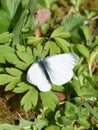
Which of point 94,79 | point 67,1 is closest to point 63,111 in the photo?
point 94,79

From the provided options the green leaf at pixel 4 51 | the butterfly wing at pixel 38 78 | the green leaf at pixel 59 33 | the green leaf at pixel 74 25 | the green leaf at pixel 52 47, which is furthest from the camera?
the green leaf at pixel 74 25

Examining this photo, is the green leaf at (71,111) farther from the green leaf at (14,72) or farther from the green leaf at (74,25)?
the green leaf at (74,25)

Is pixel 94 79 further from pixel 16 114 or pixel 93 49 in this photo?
pixel 16 114

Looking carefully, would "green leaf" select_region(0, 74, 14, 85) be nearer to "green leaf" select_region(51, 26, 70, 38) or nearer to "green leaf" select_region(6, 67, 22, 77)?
"green leaf" select_region(6, 67, 22, 77)

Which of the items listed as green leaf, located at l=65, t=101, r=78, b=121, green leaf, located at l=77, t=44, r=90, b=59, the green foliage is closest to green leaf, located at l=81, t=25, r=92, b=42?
the green foliage

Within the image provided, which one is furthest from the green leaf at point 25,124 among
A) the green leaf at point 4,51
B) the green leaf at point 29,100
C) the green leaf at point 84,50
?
the green leaf at point 84,50

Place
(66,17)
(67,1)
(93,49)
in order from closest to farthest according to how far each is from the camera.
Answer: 1. (93,49)
2. (66,17)
3. (67,1)
